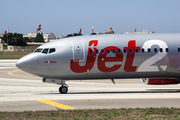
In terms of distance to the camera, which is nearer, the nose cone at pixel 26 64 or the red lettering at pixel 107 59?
the nose cone at pixel 26 64

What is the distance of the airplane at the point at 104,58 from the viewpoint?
80.6ft

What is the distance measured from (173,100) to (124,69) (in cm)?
558

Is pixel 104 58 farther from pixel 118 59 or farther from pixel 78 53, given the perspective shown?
pixel 78 53

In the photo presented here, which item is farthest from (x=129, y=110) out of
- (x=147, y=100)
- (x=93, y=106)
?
(x=147, y=100)

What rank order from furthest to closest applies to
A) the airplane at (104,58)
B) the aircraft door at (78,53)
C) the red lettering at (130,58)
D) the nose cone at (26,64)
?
the red lettering at (130,58) < the aircraft door at (78,53) < the airplane at (104,58) < the nose cone at (26,64)

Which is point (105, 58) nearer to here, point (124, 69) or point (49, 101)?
point (124, 69)

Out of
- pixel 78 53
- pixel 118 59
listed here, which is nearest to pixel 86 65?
pixel 78 53

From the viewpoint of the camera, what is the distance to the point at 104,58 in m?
24.8

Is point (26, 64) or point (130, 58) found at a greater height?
point (130, 58)

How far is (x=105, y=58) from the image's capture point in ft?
81.4

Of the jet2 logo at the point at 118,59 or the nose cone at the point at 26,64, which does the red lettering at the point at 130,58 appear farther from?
the nose cone at the point at 26,64

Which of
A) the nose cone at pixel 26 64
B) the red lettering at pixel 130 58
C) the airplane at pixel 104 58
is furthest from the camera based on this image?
the red lettering at pixel 130 58

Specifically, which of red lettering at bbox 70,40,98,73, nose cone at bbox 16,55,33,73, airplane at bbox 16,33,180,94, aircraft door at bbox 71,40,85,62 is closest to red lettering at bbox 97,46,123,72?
airplane at bbox 16,33,180,94

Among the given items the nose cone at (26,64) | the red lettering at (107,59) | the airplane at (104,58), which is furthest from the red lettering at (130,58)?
the nose cone at (26,64)
